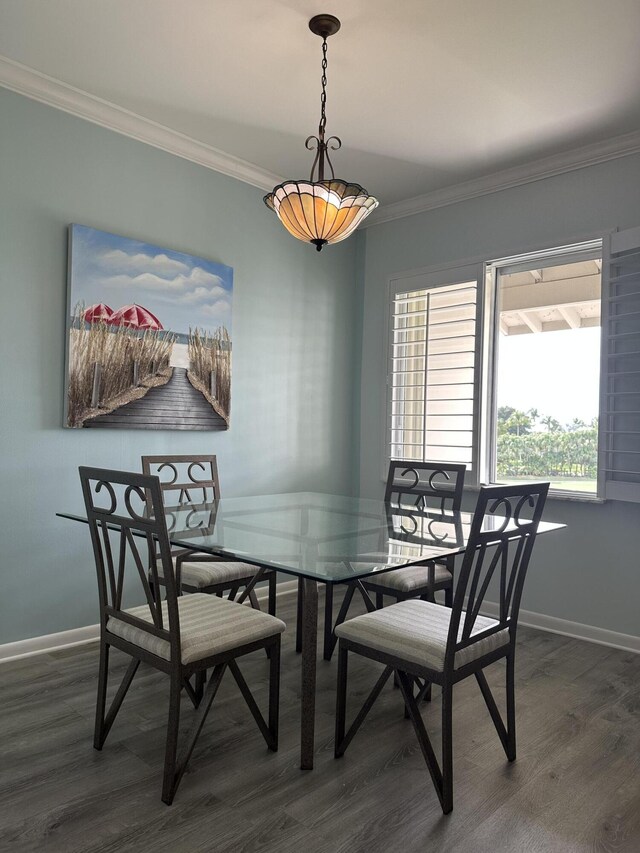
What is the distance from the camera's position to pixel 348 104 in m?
3.08

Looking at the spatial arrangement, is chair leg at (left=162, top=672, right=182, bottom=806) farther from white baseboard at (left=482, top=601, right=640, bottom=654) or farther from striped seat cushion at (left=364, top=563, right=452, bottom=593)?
white baseboard at (left=482, top=601, right=640, bottom=654)

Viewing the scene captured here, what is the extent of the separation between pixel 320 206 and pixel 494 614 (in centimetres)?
273

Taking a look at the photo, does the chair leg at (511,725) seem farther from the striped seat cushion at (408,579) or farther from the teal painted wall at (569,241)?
the teal painted wall at (569,241)

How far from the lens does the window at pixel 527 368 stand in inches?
130

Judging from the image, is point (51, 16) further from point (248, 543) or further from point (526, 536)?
point (526, 536)

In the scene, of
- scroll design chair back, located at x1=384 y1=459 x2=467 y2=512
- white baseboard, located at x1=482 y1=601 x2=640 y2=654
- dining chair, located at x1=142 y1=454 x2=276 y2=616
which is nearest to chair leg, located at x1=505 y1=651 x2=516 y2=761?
scroll design chair back, located at x1=384 y1=459 x2=467 y2=512

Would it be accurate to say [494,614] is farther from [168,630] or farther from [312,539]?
[168,630]

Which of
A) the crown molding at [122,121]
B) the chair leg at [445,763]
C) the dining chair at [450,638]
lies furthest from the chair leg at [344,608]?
the crown molding at [122,121]

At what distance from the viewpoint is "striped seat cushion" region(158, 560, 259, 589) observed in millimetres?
2691

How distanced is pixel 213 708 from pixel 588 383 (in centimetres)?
263

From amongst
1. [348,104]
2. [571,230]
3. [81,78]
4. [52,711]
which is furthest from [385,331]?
[52,711]

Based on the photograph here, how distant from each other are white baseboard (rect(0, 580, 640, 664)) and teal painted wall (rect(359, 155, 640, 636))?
0.04 m

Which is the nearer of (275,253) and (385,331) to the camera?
(275,253)

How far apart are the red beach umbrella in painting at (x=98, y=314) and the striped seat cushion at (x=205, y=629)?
1.62 metres
